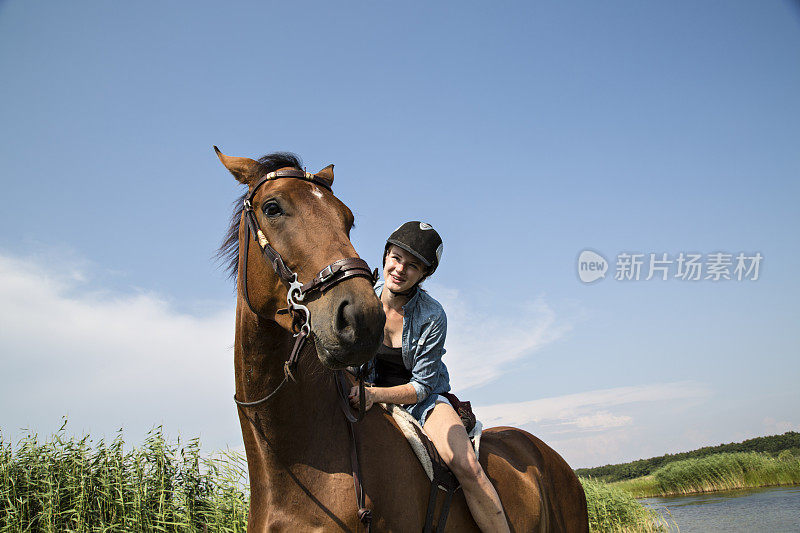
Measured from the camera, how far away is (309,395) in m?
2.46

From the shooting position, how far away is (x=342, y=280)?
78.9 inches

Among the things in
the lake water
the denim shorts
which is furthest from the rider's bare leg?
the lake water

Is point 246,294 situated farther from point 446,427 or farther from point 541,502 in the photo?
point 541,502

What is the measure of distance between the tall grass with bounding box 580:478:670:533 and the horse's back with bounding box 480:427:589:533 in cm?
967

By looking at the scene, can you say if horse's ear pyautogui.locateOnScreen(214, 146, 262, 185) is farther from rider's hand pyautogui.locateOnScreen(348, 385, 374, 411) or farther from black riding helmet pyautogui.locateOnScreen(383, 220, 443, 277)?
rider's hand pyautogui.locateOnScreen(348, 385, 374, 411)

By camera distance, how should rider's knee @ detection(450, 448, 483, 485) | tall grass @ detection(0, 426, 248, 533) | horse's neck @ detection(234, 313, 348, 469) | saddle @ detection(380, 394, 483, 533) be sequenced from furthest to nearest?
tall grass @ detection(0, 426, 248, 533), rider's knee @ detection(450, 448, 483, 485), saddle @ detection(380, 394, 483, 533), horse's neck @ detection(234, 313, 348, 469)

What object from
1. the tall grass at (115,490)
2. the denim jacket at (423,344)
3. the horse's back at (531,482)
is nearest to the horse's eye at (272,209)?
the denim jacket at (423,344)

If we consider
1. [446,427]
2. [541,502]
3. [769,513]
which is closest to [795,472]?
[769,513]

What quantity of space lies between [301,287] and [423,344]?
3.88 ft

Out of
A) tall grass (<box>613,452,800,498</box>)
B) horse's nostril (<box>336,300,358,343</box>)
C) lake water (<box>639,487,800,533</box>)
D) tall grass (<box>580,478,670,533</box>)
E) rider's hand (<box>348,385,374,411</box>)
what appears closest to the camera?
horse's nostril (<box>336,300,358,343</box>)

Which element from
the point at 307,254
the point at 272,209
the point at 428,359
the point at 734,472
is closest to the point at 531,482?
the point at 428,359

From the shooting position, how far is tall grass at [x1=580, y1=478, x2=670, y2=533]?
13.0 m

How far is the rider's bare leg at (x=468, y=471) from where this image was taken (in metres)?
2.97

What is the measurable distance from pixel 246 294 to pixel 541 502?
9.64 ft
